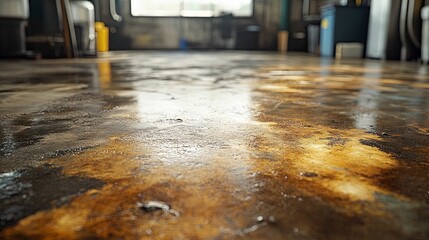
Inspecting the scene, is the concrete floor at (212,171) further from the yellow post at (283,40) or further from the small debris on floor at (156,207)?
the yellow post at (283,40)

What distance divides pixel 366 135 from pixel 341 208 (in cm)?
59

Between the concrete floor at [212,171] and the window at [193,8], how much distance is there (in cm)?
769

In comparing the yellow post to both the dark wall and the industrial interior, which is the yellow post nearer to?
the dark wall

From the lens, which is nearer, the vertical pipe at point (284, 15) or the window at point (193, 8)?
the vertical pipe at point (284, 15)

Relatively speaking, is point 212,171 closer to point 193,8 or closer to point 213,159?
point 213,159

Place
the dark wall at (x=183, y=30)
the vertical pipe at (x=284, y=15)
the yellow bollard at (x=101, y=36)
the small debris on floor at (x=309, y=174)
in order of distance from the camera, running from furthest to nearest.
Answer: the dark wall at (x=183, y=30) → the vertical pipe at (x=284, y=15) → the yellow bollard at (x=101, y=36) → the small debris on floor at (x=309, y=174)

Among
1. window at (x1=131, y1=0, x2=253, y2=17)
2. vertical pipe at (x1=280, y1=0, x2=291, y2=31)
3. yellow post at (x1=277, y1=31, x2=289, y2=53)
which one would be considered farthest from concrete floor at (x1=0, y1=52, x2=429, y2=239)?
window at (x1=131, y1=0, x2=253, y2=17)

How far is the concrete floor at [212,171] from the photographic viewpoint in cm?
58

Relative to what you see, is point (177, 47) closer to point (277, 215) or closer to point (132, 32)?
point (132, 32)

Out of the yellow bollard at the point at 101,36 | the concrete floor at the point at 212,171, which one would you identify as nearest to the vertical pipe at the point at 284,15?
the yellow bollard at the point at 101,36

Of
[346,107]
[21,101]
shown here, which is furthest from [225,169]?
[21,101]

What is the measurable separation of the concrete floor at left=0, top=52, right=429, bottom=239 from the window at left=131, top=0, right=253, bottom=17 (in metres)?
7.69

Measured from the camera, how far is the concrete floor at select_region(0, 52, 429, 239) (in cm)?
58

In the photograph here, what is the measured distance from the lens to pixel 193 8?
8953 millimetres
